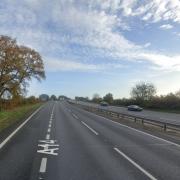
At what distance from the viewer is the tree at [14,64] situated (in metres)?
44.6

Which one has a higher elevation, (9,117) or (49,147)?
(9,117)

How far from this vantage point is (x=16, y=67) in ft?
151

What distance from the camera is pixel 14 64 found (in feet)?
149

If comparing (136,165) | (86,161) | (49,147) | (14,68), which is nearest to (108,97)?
(14,68)

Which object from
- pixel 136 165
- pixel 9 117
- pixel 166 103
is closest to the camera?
pixel 136 165

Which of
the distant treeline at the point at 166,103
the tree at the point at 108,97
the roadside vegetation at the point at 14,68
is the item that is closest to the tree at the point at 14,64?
the roadside vegetation at the point at 14,68

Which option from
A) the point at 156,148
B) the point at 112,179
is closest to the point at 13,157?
the point at 112,179

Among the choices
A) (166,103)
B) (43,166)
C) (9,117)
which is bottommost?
(43,166)

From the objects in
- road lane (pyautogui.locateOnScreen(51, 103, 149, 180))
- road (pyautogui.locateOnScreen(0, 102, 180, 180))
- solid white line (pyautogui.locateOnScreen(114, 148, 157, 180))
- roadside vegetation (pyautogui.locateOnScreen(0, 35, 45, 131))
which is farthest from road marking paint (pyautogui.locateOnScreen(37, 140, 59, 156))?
roadside vegetation (pyautogui.locateOnScreen(0, 35, 45, 131))

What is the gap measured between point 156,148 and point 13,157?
5.97 meters

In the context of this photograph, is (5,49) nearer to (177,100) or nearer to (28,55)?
(28,55)

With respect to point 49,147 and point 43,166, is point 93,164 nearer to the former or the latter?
point 43,166

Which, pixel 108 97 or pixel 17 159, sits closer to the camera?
pixel 17 159

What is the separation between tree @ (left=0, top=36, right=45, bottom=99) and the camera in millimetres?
44594
